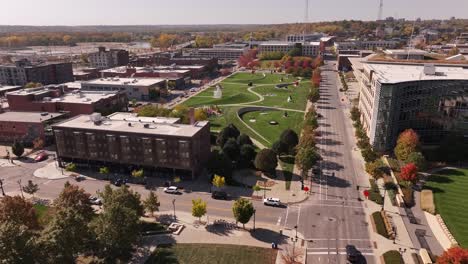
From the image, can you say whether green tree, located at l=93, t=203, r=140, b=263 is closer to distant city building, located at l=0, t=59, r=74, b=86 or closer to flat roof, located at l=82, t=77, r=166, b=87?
flat roof, located at l=82, t=77, r=166, b=87

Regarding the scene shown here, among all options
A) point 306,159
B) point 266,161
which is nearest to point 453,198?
point 306,159

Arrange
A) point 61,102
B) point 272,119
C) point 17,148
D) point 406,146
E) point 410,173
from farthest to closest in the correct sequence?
point 272,119 < point 61,102 < point 17,148 < point 406,146 < point 410,173

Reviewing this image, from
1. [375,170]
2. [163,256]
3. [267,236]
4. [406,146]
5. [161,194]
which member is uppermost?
[406,146]

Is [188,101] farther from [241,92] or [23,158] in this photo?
[23,158]

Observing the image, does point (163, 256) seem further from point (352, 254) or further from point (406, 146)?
point (406, 146)

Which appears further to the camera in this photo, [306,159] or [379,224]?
[306,159]
